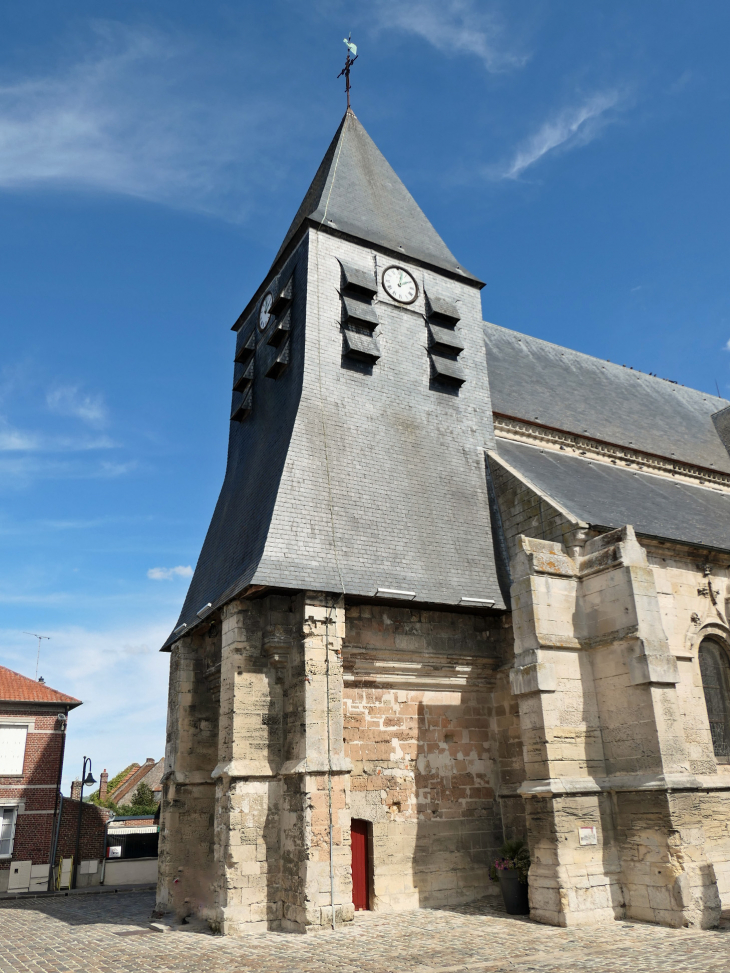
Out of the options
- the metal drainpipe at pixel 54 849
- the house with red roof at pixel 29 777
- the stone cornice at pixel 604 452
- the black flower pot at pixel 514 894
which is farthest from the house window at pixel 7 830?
the stone cornice at pixel 604 452

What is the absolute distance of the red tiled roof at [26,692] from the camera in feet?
62.6

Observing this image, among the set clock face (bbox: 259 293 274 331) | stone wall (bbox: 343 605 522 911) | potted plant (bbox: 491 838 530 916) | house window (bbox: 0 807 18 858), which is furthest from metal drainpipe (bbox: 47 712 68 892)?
potted plant (bbox: 491 838 530 916)

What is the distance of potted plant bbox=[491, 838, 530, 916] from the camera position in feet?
30.7

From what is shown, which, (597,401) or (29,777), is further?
(29,777)

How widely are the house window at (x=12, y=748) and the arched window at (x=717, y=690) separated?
16.6 meters

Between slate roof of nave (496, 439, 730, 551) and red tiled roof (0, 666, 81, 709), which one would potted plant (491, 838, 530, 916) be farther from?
red tiled roof (0, 666, 81, 709)

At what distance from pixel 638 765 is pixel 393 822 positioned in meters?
3.46

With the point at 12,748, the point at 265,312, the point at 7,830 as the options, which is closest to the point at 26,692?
the point at 12,748

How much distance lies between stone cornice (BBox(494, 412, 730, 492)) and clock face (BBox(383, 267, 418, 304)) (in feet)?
9.53

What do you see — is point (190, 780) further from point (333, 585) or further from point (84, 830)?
point (84, 830)

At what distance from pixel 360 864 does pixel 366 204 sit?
39.9 feet

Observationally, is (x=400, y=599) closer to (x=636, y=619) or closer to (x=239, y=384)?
(x=636, y=619)

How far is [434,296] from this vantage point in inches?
561

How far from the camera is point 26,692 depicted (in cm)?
1944
